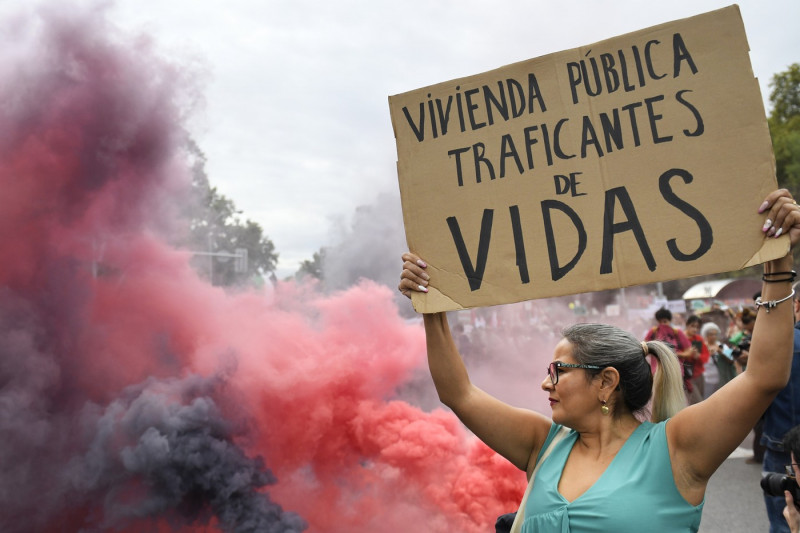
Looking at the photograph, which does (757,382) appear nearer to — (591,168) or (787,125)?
(591,168)

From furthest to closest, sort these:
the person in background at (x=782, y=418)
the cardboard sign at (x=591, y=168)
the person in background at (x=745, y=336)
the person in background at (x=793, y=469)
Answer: the person in background at (x=745, y=336)
the person in background at (x=782, y=418)
the person in background at (x=793, y=469)
the cardboard sign at (x=591, y=168)

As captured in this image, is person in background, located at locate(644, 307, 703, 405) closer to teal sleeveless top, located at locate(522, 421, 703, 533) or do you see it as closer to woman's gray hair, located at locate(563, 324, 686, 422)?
woman's gray hair, located at locate(563, 324, 686, 422)

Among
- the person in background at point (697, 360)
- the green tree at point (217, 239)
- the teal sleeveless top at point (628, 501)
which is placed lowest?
the person in background at point (697, 360)

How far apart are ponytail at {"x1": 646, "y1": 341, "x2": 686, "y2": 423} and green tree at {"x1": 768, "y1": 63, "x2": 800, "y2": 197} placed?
103 feet

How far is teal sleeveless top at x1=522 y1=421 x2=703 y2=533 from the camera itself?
67.9 inches

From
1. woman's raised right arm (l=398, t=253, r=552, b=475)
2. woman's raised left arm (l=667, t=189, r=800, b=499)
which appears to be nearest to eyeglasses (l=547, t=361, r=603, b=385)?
woman's raised right arm (l=398, t=253, r=552, b=475)

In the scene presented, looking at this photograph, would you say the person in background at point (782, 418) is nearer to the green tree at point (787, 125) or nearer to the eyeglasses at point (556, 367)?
the eyeglasses at point (556, 367)

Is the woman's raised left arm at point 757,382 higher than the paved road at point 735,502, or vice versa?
the woman's raised left arm at point 757,382

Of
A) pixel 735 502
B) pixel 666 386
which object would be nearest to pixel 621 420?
pixel 666 386

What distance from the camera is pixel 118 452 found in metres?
5.97

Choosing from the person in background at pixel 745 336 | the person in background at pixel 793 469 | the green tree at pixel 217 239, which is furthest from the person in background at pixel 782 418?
the green tree at pixel 217 239

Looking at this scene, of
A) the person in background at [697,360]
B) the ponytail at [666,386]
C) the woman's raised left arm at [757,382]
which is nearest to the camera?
the woman's raised left arm at [757,382]

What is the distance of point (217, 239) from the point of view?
16.4m

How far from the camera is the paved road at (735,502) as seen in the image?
214 inches
